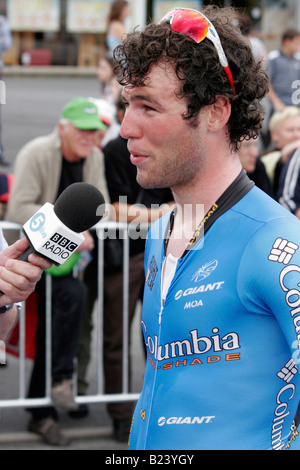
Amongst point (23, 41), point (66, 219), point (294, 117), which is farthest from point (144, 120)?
point (23, 41)

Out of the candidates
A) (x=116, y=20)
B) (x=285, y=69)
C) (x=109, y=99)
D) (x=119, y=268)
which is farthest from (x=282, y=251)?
(x=285, y=69)

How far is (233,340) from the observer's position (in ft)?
6.87

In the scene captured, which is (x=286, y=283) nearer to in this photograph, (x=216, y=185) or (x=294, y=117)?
(x=216, y=185)

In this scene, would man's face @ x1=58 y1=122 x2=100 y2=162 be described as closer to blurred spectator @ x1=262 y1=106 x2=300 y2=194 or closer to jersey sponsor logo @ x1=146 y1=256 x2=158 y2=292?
blurred spectator @ x1=262 y1=106 x2=300 y2=194

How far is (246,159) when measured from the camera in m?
5.54

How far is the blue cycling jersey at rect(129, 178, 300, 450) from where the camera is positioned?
205cm

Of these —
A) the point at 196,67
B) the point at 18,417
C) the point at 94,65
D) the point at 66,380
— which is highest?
the point at 196,67

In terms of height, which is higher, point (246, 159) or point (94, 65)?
point (246, 159)

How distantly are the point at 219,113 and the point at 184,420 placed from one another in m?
0.89

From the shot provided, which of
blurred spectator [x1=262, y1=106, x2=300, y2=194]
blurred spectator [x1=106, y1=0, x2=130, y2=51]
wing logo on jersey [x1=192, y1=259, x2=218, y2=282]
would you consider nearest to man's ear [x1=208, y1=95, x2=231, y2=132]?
wing logo on jersey [x1=192, y1=259, x2=218, y2=282]

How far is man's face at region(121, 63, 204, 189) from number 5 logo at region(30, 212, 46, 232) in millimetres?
329

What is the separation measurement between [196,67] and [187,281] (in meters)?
0.61

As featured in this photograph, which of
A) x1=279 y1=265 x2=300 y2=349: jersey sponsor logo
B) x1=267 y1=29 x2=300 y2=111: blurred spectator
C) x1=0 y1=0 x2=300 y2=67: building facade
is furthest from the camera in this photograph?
x1=0 y1=0 x2=300 y2=67: building facade

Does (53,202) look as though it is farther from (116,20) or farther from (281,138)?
(116,20)
